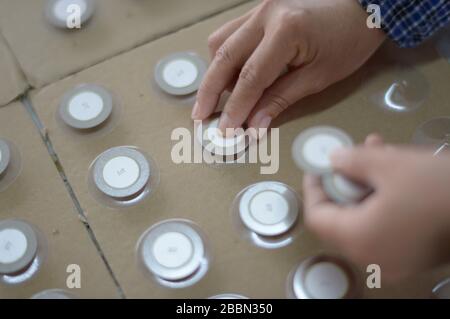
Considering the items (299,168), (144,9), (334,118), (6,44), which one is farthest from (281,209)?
(6,44)

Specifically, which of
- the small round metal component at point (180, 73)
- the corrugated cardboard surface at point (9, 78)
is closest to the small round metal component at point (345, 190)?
the small round metal component at point (180, 73)

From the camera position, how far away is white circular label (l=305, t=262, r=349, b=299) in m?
0.66

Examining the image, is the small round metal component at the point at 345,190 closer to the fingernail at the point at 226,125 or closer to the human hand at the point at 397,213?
the human hand at the point at 397,213

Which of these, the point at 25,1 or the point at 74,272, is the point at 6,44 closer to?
the point at 25,1

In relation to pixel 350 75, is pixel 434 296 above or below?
below

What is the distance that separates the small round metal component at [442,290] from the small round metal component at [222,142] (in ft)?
1.07

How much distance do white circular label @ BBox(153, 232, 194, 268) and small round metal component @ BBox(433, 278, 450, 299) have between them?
33 centimetres

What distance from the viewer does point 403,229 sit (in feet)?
1.64

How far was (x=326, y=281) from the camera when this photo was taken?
2.19ft

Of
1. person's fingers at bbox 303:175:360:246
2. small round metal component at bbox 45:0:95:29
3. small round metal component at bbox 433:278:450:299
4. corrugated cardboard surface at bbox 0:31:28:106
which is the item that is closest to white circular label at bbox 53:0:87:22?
small round metal component at bbox 45:0:95:29

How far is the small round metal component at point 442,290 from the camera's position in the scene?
0.66 meters

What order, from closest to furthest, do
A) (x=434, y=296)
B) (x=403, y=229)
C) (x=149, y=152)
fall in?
(x=403, y=229) → (x=434, y=296) → (x=149, y=152)

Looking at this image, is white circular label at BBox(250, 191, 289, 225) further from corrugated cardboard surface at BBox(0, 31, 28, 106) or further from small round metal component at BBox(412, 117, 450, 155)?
corrugated cardboard surface at BBox(0, 31, 28, 106)

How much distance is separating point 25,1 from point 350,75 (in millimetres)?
616
